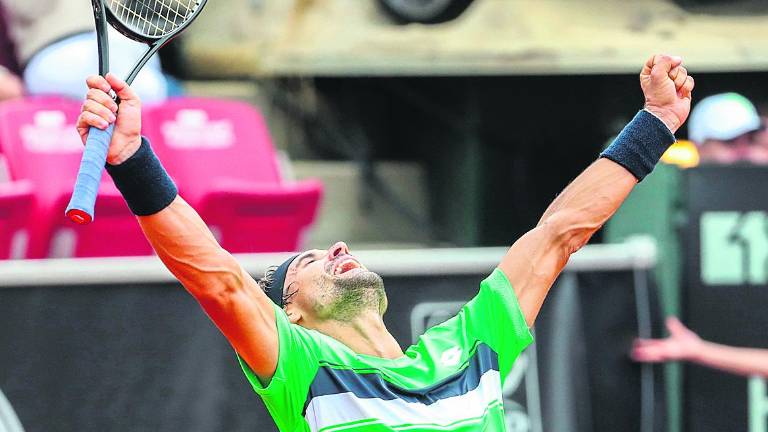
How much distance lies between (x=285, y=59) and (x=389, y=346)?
4.39 m

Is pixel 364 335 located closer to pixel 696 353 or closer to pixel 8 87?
pixel 696 353

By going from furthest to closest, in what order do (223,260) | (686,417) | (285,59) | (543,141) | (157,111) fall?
1. (543,141)
2. (285,59)
3. (157,111)
4. (686,417)
5. (223,260)

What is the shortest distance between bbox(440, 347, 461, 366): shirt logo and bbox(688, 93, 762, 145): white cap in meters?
3.08

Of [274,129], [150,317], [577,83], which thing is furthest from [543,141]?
[150,317]

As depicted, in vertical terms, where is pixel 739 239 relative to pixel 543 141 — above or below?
above

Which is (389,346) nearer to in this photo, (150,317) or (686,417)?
(150,317)

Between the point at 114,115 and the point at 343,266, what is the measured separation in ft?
2.77

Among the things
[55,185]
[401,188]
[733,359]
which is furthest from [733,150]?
[55,185]

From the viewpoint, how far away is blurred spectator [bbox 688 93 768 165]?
20.4 ft

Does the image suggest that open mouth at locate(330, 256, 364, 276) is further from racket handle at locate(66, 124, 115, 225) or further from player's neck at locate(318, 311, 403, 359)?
racket handle at locate(66, 124, 115, 225)

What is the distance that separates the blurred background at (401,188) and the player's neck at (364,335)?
3.54ft

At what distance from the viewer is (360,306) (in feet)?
11.4

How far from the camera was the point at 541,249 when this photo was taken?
3.58 m

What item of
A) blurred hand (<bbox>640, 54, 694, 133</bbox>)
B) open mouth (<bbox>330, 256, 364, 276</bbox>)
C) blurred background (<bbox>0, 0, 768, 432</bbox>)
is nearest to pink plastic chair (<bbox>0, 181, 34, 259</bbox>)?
blurred background (<bbox>0, 0, 768, 432</bbox>)
